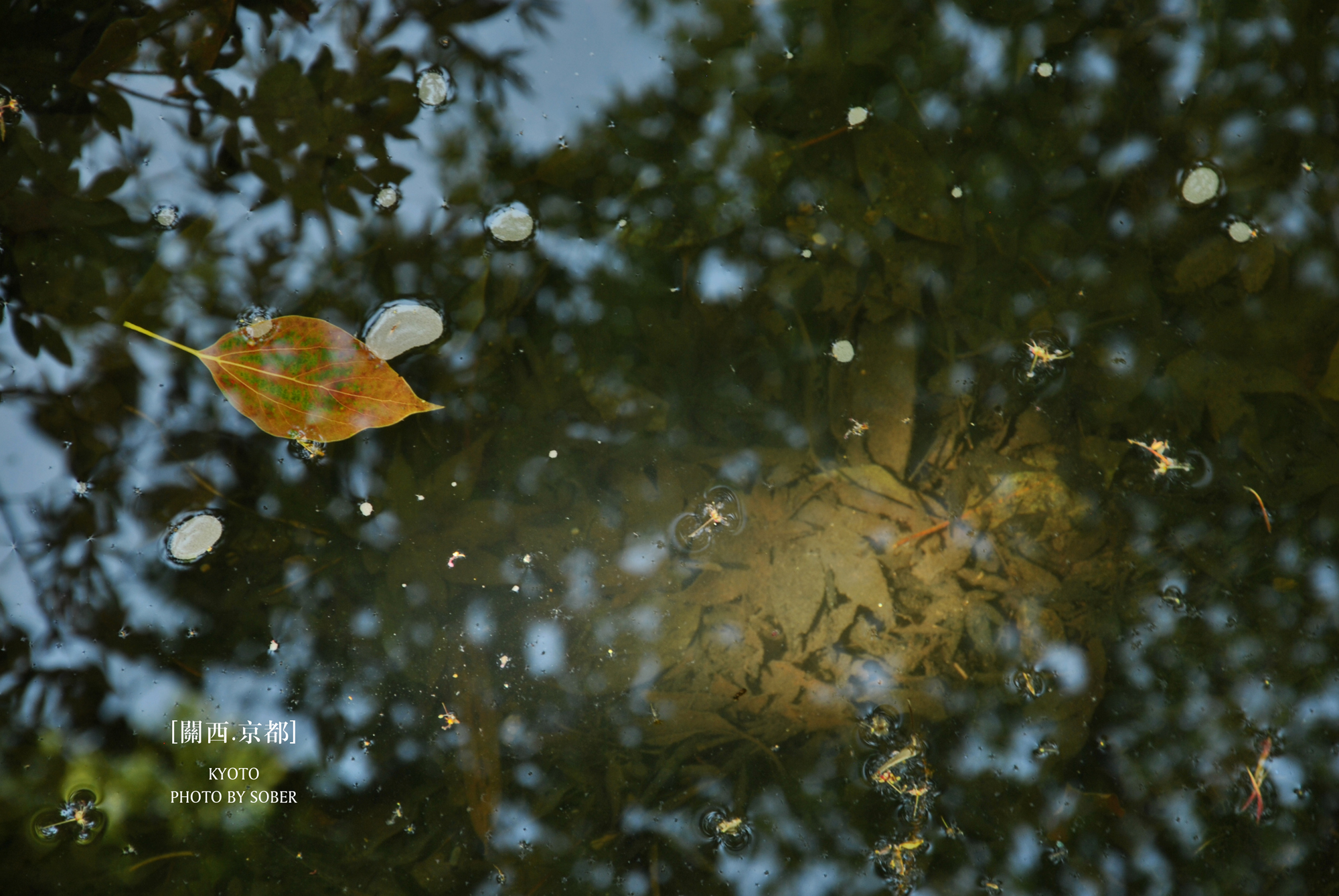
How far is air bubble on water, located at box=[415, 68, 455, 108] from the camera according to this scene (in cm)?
157

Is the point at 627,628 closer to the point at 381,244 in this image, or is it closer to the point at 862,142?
the point at 381,244

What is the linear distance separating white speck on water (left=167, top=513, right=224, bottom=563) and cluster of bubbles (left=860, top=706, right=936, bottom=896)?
155 centimetres

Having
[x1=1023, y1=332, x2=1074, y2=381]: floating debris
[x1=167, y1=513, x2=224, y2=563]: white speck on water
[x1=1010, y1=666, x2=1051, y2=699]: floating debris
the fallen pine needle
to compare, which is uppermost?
[x1=1023, y1=332, x2=1074, y2=381]: floating debris

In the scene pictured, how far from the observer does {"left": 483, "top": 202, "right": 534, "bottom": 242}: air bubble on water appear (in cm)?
160

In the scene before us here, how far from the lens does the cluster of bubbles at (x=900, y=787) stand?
1611mm

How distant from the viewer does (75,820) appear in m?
1.59

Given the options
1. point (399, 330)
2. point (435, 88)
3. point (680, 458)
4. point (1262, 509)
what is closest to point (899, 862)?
point (680, 458)

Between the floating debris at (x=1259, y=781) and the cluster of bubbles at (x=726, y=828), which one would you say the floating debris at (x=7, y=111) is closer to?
the cluster of bubbles at (x=726, y=828)

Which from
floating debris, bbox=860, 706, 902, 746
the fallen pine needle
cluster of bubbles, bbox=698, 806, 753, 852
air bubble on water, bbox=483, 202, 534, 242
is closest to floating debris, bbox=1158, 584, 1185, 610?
the fallen pine needle

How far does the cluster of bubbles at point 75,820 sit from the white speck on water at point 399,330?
4.01 feet

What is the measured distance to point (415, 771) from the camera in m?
1.61

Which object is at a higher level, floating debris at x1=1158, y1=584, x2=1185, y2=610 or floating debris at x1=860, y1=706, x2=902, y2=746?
floating debris at x1=1158, y1=584, x2=1185, y2=610

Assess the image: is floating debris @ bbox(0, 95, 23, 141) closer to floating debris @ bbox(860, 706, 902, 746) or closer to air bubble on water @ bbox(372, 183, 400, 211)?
air bubble on water @ bbox(372, 183, 400, 211)

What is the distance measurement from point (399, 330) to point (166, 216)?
581 millimetres
